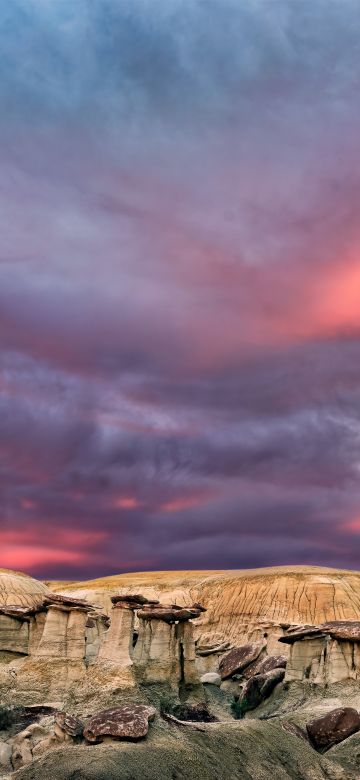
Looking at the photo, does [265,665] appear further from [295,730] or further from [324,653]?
[295,730]

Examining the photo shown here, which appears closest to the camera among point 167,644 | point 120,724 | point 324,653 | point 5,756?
point 120,724

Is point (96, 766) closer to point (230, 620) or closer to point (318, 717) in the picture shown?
point (318, 717)

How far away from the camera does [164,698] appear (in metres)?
28.2

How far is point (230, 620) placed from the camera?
253ft

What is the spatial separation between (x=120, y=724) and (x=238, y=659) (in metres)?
19.4

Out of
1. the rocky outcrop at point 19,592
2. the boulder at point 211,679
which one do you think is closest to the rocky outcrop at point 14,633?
the boulder at point 211,679

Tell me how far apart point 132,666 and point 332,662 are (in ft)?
25.3

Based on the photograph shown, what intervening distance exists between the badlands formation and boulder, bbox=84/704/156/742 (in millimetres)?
31

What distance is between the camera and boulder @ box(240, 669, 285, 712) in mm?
31438

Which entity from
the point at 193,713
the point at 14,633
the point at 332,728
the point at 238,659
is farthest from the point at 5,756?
the point at 238,659

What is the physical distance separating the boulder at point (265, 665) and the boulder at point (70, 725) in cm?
1446

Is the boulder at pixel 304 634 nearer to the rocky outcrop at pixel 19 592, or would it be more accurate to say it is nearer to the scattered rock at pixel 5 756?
the scattered rock at pixel 5 756

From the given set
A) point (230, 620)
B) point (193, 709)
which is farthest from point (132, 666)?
point (230, 620)

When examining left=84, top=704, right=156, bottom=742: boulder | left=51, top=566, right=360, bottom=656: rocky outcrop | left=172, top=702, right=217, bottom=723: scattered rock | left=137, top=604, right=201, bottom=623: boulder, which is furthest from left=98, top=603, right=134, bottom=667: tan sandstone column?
left=51, top=566, right=360, bottom=656: rocky outcrop
